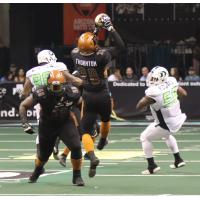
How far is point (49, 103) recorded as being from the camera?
1395cm

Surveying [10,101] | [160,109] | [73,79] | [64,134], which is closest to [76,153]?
[64,134]

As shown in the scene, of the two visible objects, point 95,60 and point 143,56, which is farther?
point 143,56

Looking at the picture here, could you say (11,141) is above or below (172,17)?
below

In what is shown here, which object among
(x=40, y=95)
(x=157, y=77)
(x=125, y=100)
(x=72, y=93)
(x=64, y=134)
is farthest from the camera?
(x=125, y=100)

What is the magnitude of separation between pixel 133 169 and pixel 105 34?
51.4 feet

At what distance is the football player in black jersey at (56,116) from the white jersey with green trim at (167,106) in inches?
83.7

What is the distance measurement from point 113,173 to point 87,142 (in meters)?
0.82

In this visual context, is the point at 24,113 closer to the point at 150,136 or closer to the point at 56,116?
the point at 56,116

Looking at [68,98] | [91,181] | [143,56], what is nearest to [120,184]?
[91,181]

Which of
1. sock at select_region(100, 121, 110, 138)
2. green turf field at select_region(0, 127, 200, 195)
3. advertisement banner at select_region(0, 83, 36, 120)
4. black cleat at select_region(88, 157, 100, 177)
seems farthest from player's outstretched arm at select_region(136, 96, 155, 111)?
advertisement banner at select_region(0, 83, 36, 120)

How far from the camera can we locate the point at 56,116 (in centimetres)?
1406

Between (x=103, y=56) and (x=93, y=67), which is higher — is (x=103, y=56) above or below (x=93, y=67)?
above
